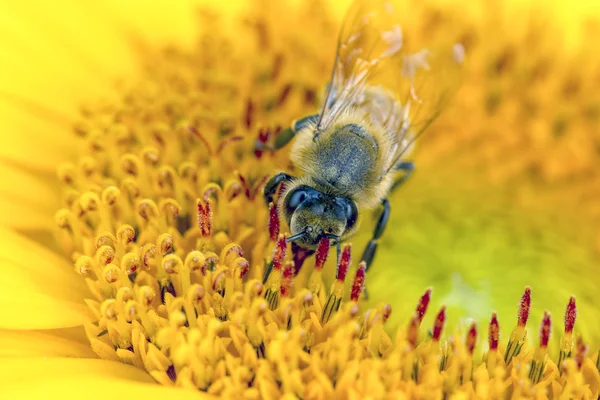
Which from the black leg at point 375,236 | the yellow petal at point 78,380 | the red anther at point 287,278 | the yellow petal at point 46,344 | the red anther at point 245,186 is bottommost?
the yellow petal at point 78,380

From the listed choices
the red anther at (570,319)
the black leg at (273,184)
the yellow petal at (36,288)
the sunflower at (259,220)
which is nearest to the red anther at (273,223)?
the sunflower at (259,220)

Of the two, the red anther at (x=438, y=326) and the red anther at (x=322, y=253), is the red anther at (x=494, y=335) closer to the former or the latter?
the red anther at (x=438, y=326)

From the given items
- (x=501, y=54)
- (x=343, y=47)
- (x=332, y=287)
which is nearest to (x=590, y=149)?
(x=501, y=54)

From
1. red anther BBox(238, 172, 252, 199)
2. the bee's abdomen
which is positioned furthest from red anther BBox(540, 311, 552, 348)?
red anther BBox(238, 172, 252, 199)

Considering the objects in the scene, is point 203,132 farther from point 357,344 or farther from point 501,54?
point 501,54

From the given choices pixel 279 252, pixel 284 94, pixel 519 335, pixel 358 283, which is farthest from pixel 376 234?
pixel 284 94

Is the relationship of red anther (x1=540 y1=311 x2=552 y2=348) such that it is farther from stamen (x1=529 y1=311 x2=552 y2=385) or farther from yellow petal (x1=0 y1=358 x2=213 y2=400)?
yellow petal (x1=0 y1=358 x2=213 y2=400)

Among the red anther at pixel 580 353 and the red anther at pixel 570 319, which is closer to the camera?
the red anther at pixel 580 353

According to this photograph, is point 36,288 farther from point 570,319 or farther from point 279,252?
point 570,319
